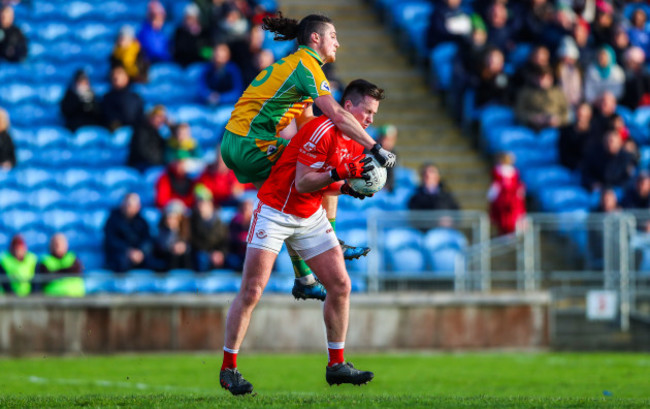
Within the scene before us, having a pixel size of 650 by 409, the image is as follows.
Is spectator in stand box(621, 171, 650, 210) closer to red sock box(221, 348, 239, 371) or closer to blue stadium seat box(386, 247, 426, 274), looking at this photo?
blue stadium seat box(386, 247, 426, 274)

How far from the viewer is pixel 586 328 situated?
1752 centimetres

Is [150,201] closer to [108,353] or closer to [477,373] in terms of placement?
[108,353]

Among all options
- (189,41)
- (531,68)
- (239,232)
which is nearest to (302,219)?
(239,232)

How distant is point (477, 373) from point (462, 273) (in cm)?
324

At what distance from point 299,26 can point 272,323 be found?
802 cm

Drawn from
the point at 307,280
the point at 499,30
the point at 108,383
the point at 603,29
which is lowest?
the point at 108,383

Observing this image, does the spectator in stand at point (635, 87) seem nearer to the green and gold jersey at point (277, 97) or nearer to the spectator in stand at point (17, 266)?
the spectator in stand at point (17, 266)

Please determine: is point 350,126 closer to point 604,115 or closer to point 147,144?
point 147,144

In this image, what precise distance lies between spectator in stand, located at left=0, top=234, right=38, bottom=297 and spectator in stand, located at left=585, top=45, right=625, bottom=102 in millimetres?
10128

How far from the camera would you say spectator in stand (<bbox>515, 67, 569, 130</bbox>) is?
20.7 metres

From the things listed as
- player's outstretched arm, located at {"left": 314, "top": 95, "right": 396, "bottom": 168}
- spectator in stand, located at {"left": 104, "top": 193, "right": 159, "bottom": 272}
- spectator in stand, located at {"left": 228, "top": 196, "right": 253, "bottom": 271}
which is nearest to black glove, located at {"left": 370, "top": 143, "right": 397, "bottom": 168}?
player's outstretched arm, located at {"left": 314, "top": 95, "right": 396, "bottom": 168}

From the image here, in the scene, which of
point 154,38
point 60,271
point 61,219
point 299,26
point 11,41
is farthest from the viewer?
point 11,41

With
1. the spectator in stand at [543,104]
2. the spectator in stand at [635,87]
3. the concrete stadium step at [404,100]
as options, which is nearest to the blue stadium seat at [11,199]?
the concrete stadium step at [404,100]

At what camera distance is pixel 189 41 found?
21328mm
